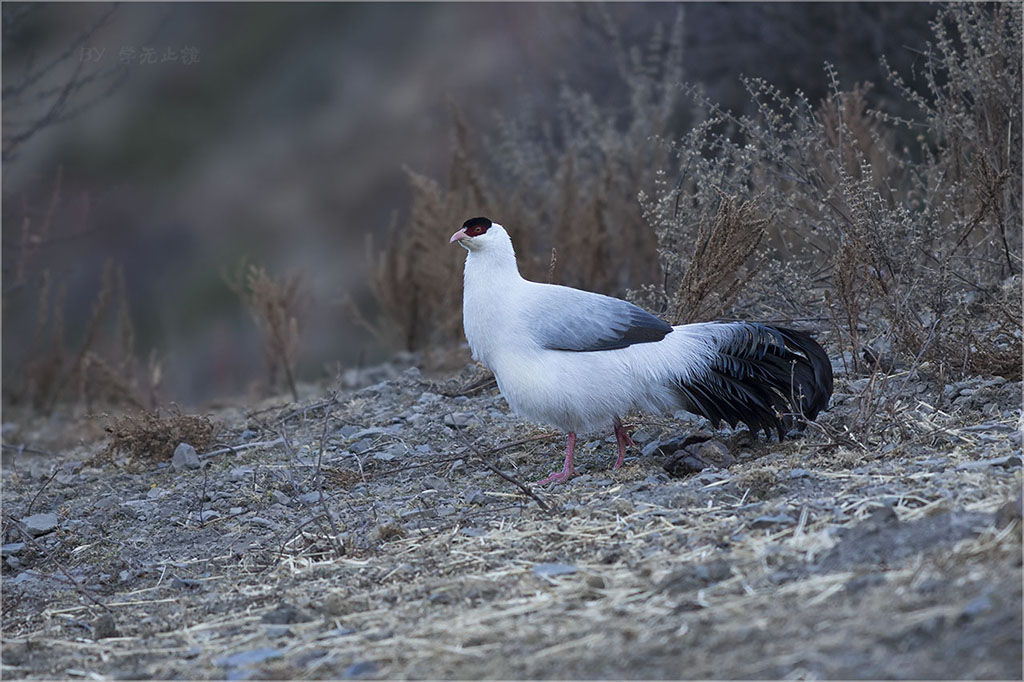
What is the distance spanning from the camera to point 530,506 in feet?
14.5

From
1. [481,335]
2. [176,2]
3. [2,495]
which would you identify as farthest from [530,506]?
[176,2]

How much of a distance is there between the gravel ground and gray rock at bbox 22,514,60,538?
0.03 meters

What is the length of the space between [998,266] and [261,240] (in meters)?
14.9

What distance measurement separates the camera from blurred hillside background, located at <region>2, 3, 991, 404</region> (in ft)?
37.3

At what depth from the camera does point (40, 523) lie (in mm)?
4887

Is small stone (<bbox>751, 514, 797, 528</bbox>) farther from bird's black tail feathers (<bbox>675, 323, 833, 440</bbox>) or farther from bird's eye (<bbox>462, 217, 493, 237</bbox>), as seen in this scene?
bird's eye (<bbox>462, 217, 493, 237</bbox>)

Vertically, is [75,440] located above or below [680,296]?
below

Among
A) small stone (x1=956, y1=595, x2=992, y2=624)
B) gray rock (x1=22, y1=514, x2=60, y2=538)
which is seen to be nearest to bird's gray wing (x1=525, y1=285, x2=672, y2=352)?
gray rock (x1=22, y1=514, x2=60, y2=538)

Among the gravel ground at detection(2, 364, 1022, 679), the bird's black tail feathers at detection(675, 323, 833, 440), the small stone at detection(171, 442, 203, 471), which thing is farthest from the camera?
the small stone at detection(171, 442, 203, 471)

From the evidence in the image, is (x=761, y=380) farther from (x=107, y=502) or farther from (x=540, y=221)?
(x=540, y=221)

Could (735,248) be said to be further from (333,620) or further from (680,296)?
(333,620)

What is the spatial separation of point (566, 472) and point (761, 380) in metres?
0.87

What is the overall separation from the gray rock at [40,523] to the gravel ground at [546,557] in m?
0.03

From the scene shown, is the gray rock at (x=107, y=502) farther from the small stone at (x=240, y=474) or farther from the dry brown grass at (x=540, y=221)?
the dry brown grass at (x=540, y=221)
